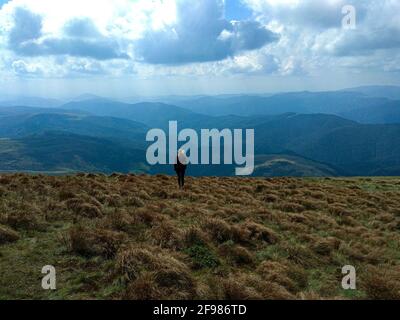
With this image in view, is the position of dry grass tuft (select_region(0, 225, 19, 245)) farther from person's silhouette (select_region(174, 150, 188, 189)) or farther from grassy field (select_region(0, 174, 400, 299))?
person's silhouette (select_region(174, 150, 188, 189))

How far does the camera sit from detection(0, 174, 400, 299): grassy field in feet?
30.9

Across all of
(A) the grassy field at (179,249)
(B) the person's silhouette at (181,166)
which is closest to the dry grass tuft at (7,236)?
(A) the grassy field at (179,249)

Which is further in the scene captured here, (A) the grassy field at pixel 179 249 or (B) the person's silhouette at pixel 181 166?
(B) the person's silhouette at pixel 181 166

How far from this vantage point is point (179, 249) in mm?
12156

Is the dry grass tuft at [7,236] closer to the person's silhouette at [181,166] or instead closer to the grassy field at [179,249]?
the grassy field at [179,249]

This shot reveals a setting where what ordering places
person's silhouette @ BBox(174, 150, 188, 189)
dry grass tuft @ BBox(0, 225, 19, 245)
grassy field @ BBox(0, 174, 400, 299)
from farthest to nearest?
person's silhouette @ BBox(174, 150, 188, 189) < dry grass tuft @ BBox(0, 225, 19, 245) < grassy field @ BBox(0, 174, 400, 299)

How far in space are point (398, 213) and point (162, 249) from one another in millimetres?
17015

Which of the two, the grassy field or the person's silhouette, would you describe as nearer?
the grassy field

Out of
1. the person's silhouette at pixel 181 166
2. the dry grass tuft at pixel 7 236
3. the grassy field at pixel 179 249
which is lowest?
the grassy field at pixel 179 249

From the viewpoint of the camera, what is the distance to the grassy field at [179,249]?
9430 millimetres

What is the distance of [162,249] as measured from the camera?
37.5 ft

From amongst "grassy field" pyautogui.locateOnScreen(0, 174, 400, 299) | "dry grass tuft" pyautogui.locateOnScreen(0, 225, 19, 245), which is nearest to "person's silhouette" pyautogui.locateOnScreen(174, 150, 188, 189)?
"grassy field" pyautogui.locateOnScreen(0, 174, 400, 299)
